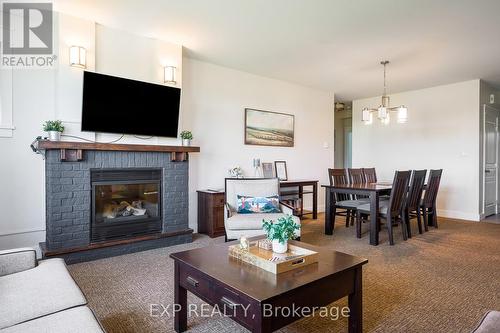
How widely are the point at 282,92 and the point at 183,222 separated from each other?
308 centimetres

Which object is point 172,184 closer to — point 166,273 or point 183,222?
point 183,222

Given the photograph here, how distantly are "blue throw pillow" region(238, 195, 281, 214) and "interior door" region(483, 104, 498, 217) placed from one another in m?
4.60

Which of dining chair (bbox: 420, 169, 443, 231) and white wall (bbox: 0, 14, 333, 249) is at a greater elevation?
white wall (bbox: 0, 14, 333, 249)

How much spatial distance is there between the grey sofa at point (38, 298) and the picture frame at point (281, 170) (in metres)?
3.97

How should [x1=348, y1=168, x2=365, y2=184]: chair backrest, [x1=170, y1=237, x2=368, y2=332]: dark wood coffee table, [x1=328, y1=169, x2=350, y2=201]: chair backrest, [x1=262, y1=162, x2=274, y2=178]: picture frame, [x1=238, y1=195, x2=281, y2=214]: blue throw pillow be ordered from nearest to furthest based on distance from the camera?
[x1=170, y1=237, x2=368, y2=332]: dark wood coffee table < [x1=238, y1=195, x2=281, y2=214]: blue throw pillow < [x1=328, y1=169, x2=350, y2=201]: chair backrest < [x1=348, y1=168, x2=365, y2=184]: chair backrest < [x1=262, y1=162, x2=274, y2=178]: picture frame

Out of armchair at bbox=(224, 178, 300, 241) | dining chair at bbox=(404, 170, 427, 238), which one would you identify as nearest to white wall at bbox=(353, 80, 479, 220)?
dining chair at bbox=(404, 170, 427, 238)

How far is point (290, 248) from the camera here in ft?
6.35

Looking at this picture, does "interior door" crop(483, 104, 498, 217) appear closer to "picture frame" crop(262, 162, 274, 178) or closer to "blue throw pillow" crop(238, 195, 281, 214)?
"picture frame" crop(262, 162, 274, 178)

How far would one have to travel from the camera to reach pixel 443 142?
5.87 m

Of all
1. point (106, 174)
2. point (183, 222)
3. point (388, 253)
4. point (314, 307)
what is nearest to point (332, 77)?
point (388, 253)

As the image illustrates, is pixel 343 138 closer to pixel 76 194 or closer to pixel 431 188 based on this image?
pixel 431 188

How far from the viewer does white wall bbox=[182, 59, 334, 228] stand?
14.6ft

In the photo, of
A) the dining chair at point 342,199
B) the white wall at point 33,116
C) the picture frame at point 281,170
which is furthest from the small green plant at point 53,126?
the dining chair at point 342,199

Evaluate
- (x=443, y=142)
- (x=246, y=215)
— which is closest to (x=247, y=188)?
(x=246, y=215)
